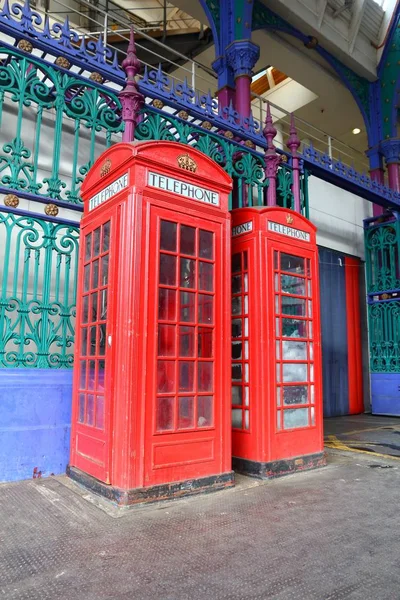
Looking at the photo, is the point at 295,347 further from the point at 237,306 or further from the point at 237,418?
the point at 237,418

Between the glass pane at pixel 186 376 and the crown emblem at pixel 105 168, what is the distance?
1.90 meters

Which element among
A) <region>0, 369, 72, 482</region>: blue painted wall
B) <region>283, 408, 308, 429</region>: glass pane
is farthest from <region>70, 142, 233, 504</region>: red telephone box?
<region>283, 408, 308, 429</region>: glass pane

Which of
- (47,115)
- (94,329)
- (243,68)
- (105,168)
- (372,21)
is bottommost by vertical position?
(94,329)

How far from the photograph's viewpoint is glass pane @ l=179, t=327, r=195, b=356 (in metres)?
3.85

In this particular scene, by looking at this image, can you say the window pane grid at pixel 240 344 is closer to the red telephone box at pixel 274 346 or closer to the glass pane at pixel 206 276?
the red telephone box at pixel 274 346

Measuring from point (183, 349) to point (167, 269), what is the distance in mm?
718

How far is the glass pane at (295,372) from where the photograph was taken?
186 inches

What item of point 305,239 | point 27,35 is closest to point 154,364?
point 305,239

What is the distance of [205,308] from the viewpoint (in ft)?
13.3

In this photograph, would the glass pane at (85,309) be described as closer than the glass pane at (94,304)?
No

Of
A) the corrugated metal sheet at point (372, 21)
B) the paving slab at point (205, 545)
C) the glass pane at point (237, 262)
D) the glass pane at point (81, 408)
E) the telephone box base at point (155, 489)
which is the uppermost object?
the corrugated metal sheet at point (372, 21)

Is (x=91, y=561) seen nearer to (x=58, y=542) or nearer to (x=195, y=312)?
(x=58, y=542)

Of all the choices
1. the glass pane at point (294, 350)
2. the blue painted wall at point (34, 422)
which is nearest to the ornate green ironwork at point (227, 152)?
the glass pane at point (294, 350)

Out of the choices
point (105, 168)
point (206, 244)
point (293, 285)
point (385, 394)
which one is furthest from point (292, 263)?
point (385, 394)
